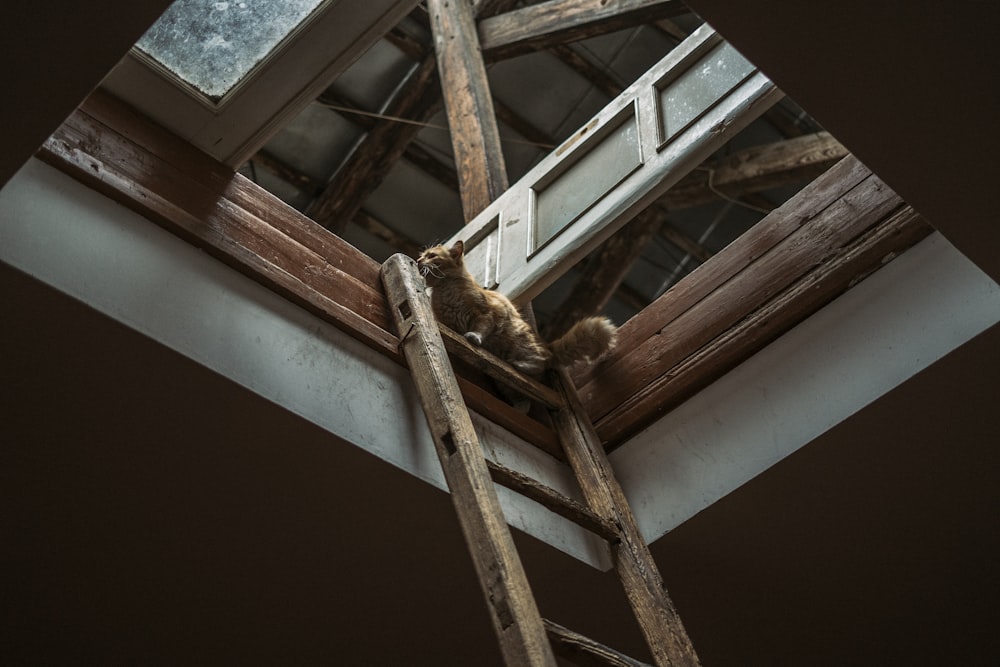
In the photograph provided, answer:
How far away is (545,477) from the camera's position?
296 centimetres

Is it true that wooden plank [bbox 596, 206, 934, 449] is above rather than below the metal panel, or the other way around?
below

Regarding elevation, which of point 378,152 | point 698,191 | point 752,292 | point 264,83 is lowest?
point 752,292

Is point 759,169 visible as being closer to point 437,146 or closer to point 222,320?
point 437,146

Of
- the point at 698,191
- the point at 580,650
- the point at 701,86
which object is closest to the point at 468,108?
the point at 701,86

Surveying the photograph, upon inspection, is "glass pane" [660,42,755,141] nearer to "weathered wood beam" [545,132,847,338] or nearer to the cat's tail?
the cat's tail

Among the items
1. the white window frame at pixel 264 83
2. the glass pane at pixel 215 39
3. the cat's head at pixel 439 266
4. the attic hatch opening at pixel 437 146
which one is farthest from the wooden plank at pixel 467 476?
the attic hatch opening at pixel 437 146

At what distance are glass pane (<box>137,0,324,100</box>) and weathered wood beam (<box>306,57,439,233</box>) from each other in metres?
2.98

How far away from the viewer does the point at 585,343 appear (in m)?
3.23

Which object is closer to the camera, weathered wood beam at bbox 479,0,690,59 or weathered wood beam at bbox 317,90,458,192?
weathered wood beam at bbox 479,0,690,59

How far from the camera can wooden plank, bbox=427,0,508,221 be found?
412 cm

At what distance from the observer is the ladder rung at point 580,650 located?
210cm

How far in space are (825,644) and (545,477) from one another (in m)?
1.10

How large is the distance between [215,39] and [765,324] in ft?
5.61

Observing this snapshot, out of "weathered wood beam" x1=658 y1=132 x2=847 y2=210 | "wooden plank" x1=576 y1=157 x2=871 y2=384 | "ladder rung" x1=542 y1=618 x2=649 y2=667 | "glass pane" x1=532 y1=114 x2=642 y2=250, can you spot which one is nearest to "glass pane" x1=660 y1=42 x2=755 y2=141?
"glass pane" x1=532 y1=114 x2=642 y2=250
